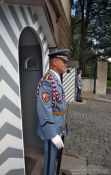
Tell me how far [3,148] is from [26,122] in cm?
213

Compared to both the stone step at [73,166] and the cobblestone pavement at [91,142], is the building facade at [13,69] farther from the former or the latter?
the cobblestone pavement at [91,142]

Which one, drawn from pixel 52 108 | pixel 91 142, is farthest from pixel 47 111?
pixel 91 142

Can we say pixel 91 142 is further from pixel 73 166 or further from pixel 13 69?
pixel 13 69

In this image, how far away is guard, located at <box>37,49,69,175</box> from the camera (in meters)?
3.56

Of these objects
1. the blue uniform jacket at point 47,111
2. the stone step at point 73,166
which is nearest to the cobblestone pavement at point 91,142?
the stone step at point 73,166

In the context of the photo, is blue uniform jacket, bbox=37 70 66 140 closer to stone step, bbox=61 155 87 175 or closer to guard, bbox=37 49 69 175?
guard, bbox=37 49 69 175

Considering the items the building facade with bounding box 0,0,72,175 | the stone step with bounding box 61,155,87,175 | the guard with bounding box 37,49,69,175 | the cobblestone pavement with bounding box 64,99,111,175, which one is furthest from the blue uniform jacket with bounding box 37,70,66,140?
the cobblestone pavement with bounding box 64,99,111,175

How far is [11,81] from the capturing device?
3.57 m

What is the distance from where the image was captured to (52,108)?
12.2ft

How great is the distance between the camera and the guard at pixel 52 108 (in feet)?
11.7

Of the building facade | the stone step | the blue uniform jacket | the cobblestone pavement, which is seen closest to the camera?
the building facade

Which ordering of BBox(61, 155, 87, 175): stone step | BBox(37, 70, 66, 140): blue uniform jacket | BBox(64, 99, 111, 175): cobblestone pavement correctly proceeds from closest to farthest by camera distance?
BBox(37, 70, 66, 140): blue uniform jacket, BBox(61, 155, 87, 175): stone step, BBox(64, 99, 111, 175): cobblestone pavement

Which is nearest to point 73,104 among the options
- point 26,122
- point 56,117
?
point 26,122

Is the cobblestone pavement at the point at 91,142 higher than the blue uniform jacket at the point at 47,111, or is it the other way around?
the blue uniform jacket at the point at 47,111
